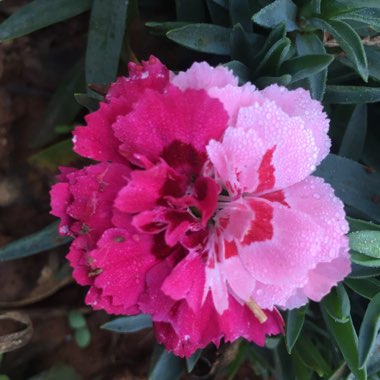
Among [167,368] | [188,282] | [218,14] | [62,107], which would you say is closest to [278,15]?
[218,14]

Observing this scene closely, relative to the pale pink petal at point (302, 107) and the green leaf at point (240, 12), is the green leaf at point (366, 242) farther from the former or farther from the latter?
the green leaf at point (240, 12)

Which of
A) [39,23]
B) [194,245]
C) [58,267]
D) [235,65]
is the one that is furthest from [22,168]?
[194,245]

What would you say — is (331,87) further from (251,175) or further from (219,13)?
(251,175)

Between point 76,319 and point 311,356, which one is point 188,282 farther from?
point 76,319

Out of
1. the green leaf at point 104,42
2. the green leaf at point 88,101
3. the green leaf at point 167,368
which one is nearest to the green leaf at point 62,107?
the green leaf at point 104,42

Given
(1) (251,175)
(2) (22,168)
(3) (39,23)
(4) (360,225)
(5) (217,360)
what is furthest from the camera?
(2) (22,168)
